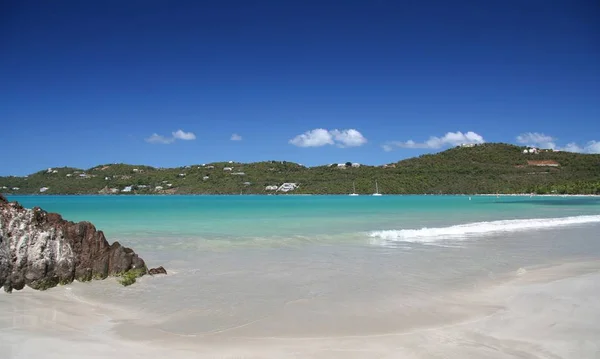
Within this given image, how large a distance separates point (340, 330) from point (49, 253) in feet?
18.9

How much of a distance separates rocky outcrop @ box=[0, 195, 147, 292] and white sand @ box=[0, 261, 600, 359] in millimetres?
401

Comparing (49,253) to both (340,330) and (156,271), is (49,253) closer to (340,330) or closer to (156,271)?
(156,271)

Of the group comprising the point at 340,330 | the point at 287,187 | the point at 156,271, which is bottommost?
the point at 340,330

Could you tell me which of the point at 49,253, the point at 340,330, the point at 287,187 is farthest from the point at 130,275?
the point at 287,187

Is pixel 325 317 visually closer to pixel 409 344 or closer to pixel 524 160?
pixel 409 344

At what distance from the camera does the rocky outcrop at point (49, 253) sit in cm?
735

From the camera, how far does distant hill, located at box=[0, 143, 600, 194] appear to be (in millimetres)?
107750

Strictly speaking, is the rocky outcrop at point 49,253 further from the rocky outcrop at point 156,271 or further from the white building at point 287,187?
the white building at point 287,187

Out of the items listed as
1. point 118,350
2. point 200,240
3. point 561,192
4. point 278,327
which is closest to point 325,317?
point 278,327

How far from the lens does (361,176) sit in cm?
13312

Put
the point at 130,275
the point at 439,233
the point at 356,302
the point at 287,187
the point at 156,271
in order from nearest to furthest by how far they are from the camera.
→ the point at 356,302
the point at 130,275
the point at 156,271
the point at 439,233
the point at 287,187

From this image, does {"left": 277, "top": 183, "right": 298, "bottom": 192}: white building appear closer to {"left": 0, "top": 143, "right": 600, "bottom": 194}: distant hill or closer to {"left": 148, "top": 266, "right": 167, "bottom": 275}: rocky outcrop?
{"left": 0, "top": 143, "right": 600, "bottom": 194}: distant hill

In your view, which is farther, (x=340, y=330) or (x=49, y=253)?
(x=49, y=253)

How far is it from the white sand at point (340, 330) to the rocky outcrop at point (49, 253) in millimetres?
401
